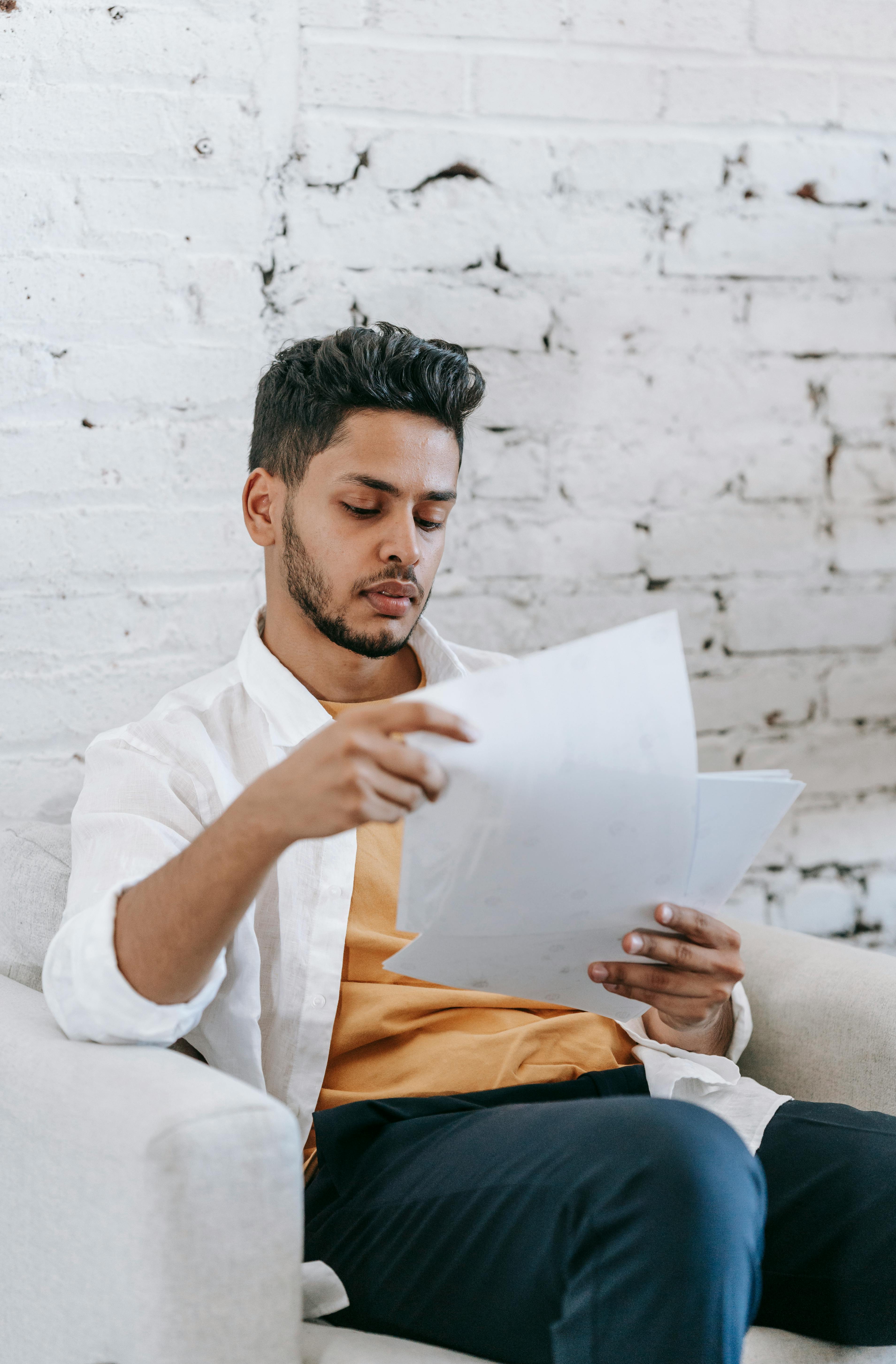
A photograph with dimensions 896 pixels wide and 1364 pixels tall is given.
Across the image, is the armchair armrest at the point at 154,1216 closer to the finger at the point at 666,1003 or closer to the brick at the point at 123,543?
the finger at the point at 666,1003

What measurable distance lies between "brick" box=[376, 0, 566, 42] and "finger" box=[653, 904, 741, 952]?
1.13 meters

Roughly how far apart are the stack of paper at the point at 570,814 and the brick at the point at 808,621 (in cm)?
83

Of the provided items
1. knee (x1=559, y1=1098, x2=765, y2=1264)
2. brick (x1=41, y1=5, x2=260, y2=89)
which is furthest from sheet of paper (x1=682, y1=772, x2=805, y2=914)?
brick (x1=41, y1=5, x2=260, y2=89)

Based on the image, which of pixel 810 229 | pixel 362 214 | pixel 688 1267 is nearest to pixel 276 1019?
pixel 688 1267

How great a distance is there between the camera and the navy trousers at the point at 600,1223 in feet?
2.31

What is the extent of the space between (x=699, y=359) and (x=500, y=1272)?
1.21 metres

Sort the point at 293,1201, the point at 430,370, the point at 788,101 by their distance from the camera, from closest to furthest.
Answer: the point at 293,1201 < the point at 430,370 < the point at 788,101

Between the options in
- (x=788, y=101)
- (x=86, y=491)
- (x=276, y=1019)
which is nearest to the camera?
(x=276, y=1019)

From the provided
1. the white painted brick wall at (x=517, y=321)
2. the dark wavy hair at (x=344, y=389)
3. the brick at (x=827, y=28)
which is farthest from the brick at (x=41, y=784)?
the brick at (x=827, y=28)

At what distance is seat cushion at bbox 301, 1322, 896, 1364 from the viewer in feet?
2.59

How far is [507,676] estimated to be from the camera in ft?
2.34

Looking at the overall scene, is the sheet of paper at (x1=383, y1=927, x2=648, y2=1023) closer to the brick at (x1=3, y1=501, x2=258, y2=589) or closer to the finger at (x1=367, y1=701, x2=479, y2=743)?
the finger at (x1=367, y1=701, x2=479, y2=743)

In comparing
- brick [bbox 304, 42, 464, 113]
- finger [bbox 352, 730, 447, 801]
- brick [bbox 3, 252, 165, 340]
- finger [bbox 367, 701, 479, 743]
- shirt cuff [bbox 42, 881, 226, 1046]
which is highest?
brick [bbox 304, 42, 464, 113]

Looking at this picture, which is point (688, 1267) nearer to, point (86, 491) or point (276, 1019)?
point (276, 1019)
